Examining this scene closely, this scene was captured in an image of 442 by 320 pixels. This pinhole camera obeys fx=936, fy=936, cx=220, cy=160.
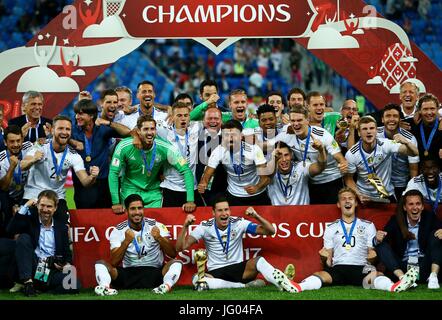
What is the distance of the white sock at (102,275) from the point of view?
28.3 ft

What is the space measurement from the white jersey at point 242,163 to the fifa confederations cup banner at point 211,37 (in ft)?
8.40

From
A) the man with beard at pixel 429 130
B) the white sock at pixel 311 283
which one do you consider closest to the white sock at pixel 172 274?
the white sock at pixel 311 283

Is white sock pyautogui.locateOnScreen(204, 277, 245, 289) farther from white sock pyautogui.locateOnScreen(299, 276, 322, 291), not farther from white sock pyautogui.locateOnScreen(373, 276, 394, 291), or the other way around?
white sock pyautogui.locateOnScreen(373, 276, 394, 291)

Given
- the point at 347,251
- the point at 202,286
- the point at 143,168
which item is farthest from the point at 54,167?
the point at 347,251

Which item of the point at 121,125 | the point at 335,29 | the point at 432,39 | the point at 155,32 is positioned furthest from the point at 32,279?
the point at 432,39

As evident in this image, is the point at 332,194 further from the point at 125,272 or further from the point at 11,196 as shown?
the point at 11,196

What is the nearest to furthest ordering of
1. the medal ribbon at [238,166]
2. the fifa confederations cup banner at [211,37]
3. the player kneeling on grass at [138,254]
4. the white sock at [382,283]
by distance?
the white sock at [382,283] → the player kneeling on grass at [138,254] → the medal ribbon at [238,166] → the fifa confederations cup banner at [211,37]

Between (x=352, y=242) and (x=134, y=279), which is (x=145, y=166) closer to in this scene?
(x=134, y=279)

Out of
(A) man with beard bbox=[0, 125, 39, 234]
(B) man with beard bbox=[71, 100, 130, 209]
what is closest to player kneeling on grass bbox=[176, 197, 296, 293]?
(B) man with beard bbox=[71, 100, 130, 209]

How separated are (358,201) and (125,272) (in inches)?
93.8

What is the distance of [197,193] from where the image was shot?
32.8 feet

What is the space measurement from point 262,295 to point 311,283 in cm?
58

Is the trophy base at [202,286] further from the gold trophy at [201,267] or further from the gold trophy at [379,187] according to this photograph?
the gold trophy at [379,187]

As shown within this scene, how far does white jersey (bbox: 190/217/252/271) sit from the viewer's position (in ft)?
29.5
